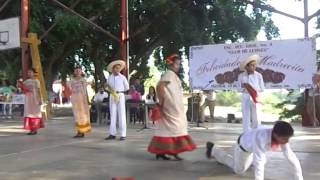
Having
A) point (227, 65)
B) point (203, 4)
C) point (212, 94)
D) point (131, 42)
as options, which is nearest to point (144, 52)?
point (131, 42)

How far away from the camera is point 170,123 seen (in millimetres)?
10758

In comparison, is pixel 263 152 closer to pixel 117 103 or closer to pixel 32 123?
pixel 117 103

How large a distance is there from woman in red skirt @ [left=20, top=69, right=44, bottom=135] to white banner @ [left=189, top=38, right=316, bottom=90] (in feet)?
15.6

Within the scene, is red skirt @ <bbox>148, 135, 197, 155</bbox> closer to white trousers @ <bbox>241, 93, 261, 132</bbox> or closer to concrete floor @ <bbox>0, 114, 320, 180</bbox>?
concrete floor @ <bbox>0, 114, 320, 180</bbox>

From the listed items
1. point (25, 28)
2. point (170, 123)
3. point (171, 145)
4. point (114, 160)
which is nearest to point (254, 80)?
point (170, 123)

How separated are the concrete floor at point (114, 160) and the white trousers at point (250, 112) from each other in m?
0.78

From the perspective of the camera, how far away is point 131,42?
29734 mm

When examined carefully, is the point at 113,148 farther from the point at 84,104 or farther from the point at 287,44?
the point at 287,44

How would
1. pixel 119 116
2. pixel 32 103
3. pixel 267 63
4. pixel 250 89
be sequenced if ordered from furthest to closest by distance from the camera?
pixel 267 63 < pixel 32 103 < pixel 119 116 < pixel 250 89

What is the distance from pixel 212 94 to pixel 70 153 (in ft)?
36.8

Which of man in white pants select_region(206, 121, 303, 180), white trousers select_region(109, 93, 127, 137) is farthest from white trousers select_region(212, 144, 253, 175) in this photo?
white trousers select_region(109, 93, 127, 137)

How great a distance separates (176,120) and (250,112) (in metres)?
1.97

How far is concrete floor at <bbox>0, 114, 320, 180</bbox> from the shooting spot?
918 centimetres

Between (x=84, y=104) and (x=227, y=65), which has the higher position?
(x=227, y=65)
